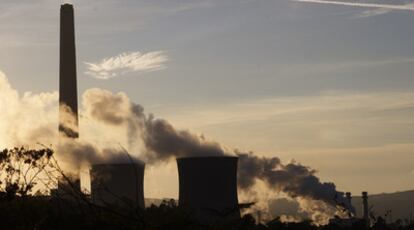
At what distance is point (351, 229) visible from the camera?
→ 4216cm

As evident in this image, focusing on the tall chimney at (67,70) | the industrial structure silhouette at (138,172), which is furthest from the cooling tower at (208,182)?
the tall chimney at (67,70)

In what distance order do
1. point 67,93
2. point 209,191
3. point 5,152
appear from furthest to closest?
1. point 67,93
2. point 209,191
3. point 5,152

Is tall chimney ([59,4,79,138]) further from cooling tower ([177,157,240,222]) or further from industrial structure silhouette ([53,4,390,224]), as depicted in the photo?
cooling tower ([177,157,240,222])

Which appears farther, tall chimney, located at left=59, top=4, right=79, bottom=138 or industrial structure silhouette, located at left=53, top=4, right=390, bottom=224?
tall chimney, located at left=59, top=4, right=79, bottom=138

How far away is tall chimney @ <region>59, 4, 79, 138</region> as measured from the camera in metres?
54.8

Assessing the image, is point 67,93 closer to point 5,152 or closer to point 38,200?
point 5,152

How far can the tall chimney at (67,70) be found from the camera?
180 ft

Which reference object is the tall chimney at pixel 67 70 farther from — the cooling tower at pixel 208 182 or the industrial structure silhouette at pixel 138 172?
the cooling tower at pixel 208 182

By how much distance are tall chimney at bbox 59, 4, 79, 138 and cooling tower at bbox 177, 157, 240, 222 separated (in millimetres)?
17049

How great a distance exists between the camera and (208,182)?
1537 inches

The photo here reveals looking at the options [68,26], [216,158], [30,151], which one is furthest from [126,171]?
[30,151]

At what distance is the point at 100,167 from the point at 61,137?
10725 millimetres

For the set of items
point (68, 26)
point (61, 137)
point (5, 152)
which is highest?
point (68, 26)

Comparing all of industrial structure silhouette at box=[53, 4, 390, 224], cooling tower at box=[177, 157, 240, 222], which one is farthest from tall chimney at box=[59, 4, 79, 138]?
cooling tower at box=[177, 157, 240, 222]
